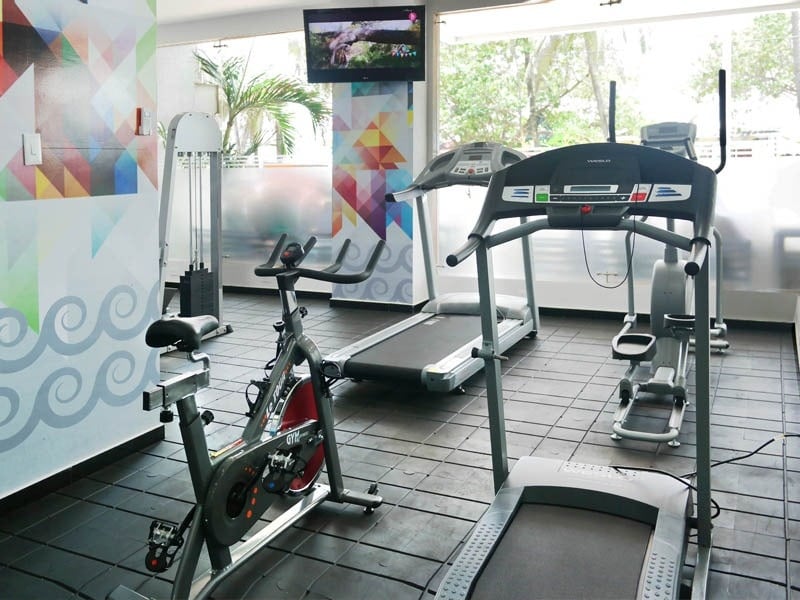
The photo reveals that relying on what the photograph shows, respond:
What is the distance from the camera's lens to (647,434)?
3.76 m

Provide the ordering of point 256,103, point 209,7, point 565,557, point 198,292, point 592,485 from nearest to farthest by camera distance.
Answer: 1. point 565,557
2. point 592,485
3. point 198,292
4. point 209,7
5. point 256,103

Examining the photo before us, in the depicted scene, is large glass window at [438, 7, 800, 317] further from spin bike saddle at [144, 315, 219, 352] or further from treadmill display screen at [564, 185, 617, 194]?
spin bike saddle at [144, 315, 219, 352]

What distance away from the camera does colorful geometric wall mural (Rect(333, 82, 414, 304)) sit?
6969 millimetres

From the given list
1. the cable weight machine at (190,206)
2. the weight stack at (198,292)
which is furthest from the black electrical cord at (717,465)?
the weight stack at (198,292)

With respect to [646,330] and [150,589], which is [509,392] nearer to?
[646,330]

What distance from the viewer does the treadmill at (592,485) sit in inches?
91.9

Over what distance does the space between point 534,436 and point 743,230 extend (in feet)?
11.4

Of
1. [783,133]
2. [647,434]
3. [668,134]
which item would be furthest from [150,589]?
[783,133]

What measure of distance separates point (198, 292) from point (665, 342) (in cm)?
342

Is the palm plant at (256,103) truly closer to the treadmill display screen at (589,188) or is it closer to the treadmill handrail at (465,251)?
the treadmill handrail at (465,251)

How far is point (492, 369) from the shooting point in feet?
9.55

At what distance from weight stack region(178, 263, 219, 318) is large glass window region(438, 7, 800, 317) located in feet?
7.70

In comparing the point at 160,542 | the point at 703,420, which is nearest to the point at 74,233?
the point at 160,542

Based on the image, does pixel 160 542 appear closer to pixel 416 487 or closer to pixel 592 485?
pixel 416 487
